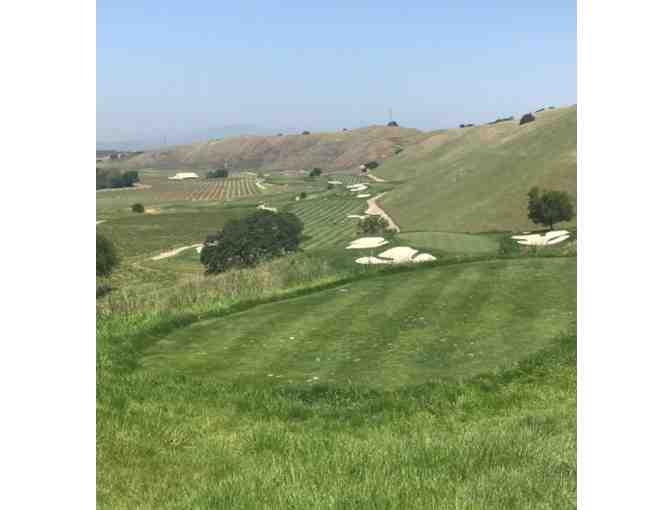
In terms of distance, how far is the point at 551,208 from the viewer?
38.5 ft

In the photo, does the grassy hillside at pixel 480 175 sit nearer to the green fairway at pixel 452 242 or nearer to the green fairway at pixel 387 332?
the green fairway at pixel 452 242

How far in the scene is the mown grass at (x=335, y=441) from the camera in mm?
2439

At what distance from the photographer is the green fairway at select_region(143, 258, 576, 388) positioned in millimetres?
5805

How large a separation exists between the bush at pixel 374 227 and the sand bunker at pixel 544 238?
2.40 metres

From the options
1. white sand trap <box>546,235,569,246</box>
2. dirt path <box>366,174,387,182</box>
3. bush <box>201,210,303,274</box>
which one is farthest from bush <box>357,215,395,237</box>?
white sand trap <box>546,235,569,246</box>

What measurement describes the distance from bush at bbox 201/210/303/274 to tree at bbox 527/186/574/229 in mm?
4235

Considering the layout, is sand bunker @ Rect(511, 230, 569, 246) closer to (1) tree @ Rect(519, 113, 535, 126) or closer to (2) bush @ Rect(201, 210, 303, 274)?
(2) bush @ Rect(201, 210, 303, 274)

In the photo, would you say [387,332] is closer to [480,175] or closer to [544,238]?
[544,238]

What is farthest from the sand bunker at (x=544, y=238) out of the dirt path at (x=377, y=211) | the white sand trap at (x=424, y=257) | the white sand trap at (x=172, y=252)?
the white sand trap at (x=172, y=252)

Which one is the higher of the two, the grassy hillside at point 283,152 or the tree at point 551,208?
the grassy hillside at point 283,152
